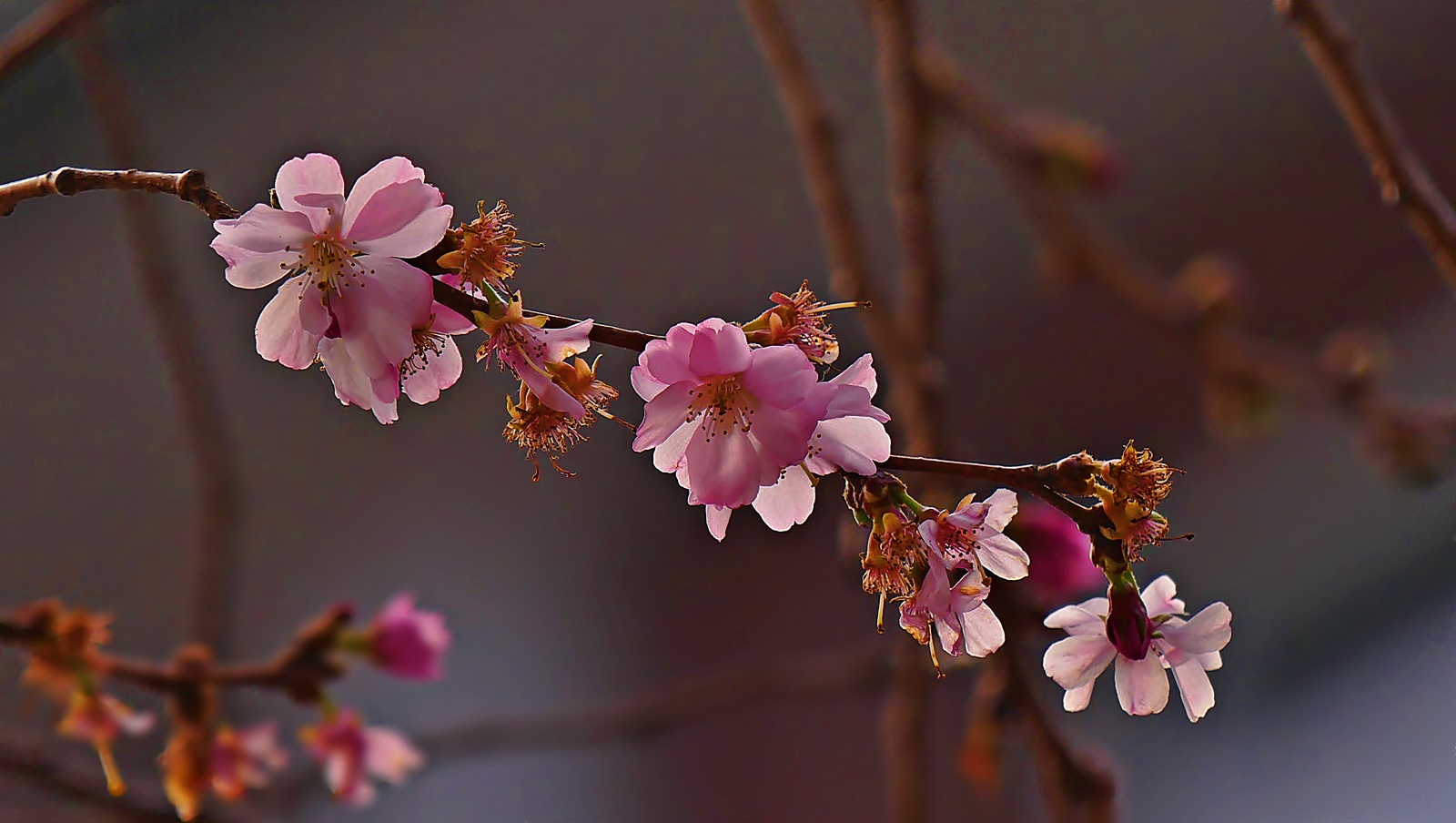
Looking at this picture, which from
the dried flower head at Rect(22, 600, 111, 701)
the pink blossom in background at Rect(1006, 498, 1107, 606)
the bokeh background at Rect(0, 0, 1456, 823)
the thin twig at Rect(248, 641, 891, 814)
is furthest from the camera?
the bokeh background at Rect(0, 0, 1456, 823)

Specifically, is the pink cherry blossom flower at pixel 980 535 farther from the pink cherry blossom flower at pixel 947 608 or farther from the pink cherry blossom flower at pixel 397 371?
the pink cherry blossom flower at pixel 397 371

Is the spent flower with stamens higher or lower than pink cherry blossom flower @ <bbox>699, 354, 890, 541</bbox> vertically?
higher

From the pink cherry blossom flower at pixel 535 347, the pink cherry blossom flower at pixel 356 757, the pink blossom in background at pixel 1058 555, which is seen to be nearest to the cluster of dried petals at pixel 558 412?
the pink cherry blossom flower at pixel 535 347

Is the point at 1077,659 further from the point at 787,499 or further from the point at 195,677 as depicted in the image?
the point at 195,677

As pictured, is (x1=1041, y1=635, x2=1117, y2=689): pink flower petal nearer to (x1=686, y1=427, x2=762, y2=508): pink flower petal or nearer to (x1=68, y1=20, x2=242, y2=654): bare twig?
(x1=686, y1=427, x2=762, y2=508): pink flower petal

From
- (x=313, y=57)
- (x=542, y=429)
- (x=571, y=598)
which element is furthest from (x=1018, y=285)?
(x=542, y=429)

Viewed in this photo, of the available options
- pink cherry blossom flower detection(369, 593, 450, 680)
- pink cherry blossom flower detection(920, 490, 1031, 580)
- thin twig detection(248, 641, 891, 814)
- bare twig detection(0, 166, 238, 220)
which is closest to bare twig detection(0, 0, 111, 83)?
bare twig detection(0, 166, 238, 220)
